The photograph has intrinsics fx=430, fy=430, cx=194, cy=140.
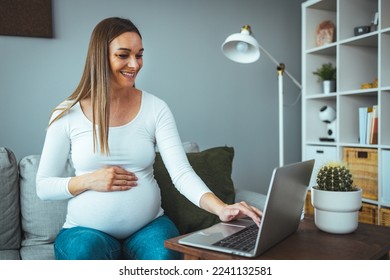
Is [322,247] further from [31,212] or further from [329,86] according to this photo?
[329,86]

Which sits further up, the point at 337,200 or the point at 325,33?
the point at 325,33

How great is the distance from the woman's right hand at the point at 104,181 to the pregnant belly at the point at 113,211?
0.06 feet

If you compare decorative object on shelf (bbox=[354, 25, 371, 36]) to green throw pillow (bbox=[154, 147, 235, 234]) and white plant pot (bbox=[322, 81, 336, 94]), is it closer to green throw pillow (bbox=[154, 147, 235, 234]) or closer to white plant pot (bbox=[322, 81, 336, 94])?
white plant pot (bbox=[322, 81, 336, 94])

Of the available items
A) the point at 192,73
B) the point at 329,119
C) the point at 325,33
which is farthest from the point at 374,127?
the point at 192,73

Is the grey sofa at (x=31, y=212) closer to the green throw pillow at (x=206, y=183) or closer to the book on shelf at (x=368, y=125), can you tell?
the green throw pillow at (x=206, y=183)

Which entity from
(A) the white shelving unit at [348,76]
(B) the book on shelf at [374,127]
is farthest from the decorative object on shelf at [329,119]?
(B) the book on shelf at [374,127]

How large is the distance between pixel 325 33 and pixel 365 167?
2.61 ft

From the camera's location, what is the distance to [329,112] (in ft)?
7.98

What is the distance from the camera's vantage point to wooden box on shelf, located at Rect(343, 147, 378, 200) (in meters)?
2.13

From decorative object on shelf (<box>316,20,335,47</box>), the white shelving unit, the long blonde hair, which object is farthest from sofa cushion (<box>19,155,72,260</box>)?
decorative object on shelf (<box>316,20,335,47</box>)

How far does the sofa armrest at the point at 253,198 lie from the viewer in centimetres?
170

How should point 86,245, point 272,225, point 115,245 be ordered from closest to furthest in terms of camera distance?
point 272,225 → point 86,245 → point 115,245

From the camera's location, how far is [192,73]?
7.69 ft

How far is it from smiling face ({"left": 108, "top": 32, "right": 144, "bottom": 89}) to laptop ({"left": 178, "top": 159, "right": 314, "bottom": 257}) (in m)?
0.54
